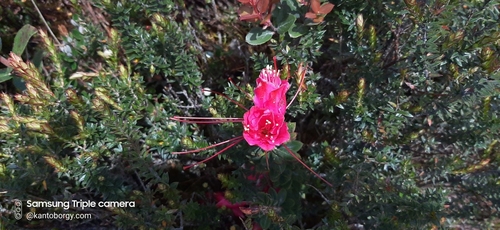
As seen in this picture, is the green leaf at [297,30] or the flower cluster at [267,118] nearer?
the flower cluster at [267,118]

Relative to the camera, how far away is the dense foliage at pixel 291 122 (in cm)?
159

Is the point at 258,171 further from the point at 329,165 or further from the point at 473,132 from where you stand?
the point at 473,132

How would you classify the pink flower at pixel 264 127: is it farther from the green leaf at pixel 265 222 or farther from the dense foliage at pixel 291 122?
the green leaf at pixel 265 222

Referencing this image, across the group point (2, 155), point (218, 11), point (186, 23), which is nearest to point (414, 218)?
point (186, 23)

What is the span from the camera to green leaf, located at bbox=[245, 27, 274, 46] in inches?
64.2

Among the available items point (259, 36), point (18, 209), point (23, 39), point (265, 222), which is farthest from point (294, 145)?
point (23, 39)

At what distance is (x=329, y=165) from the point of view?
1882 millimetres

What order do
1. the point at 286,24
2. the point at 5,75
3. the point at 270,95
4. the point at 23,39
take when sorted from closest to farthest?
the point at 270,95 → the point at 286,24 → the point at 5,75 → the point at 23,39

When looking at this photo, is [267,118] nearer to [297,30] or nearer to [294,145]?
[294,145]

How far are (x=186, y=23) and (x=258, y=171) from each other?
781 mm

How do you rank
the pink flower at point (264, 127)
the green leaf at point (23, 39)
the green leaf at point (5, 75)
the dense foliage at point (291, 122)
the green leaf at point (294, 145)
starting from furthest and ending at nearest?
the green leaf at point (23, 39) < the green leaf at point (5, 75) < the dense foliage at point (291, 122) < the green leaf at point (294, 145) < the pink flower at point (264, 127)

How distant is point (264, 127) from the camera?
1.31 metres

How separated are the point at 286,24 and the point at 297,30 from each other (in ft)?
0.22

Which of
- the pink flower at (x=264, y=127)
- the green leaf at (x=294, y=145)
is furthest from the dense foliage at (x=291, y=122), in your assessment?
the pink flower at (x=264, y=127)
